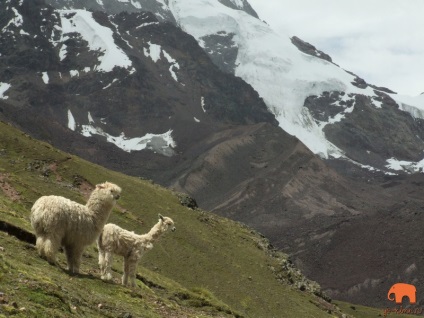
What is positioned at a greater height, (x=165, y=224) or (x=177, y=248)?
(x=165, y=224)

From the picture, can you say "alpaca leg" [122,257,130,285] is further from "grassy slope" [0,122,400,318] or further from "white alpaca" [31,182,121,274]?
"white alpaca" [31,182,121,274]

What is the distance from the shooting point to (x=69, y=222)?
21.2 metres

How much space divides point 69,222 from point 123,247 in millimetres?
4577

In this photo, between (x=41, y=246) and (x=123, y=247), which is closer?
(x=41, y=246)

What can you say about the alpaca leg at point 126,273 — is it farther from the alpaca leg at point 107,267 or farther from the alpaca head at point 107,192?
the alpaca head at point 107,192

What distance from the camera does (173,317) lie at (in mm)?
22391

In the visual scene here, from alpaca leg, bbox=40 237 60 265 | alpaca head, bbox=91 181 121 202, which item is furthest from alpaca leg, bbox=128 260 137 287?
alpaca leg, bbox=40 237 60 265

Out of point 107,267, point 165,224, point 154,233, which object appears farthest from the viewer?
point 165,224

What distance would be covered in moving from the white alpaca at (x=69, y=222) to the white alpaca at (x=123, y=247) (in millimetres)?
2207

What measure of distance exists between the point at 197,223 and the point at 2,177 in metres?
27.1

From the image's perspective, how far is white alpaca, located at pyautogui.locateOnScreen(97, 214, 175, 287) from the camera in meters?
24.5

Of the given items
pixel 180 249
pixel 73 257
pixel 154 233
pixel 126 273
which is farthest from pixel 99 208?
pixel 180 249

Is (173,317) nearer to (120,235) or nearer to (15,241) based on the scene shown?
(120,235)

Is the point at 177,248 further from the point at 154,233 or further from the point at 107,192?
the point at 107,192
